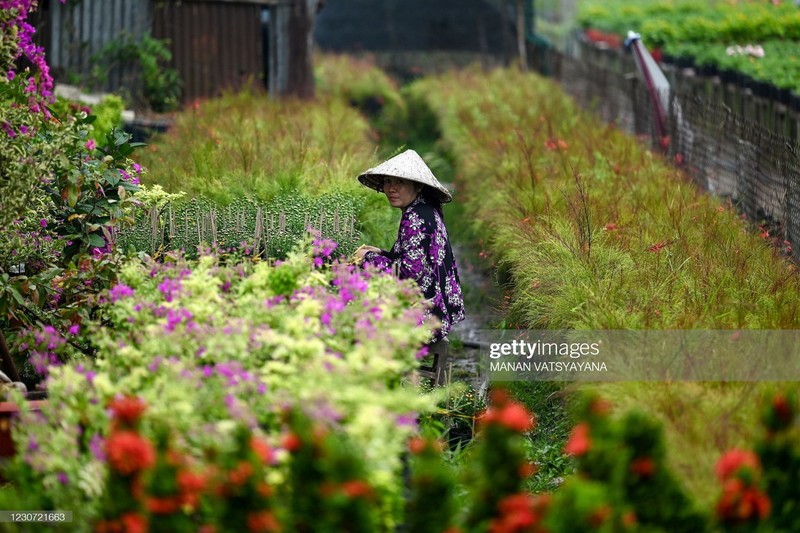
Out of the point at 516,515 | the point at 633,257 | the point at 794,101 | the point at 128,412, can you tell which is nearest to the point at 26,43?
the point at 128,412

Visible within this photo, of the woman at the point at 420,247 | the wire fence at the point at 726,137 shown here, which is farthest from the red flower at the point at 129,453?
the wire fence at the point at 726,137

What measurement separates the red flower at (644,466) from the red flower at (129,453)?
60.6 inches

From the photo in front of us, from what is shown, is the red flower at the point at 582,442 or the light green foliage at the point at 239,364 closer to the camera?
the red flower at the point at 582,442

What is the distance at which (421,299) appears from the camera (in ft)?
19.0

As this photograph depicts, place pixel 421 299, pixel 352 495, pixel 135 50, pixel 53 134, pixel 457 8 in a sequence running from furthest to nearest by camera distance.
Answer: pixel 457 8
pixel 135 50
pixel 53 134
pixel 421 299
pixel 352 495

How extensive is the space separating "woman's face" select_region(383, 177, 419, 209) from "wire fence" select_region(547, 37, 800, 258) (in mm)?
2995

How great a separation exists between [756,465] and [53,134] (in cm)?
395

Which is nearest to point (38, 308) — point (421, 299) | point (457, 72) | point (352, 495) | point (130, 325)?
point (130, 325)

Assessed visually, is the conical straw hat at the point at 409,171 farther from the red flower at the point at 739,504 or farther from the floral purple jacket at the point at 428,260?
the red flower at the point at 739,504

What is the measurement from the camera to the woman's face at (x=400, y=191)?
281 inches

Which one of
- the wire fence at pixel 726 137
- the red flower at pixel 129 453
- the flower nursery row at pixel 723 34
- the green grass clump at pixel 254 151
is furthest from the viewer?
the flower nursery row at pixel 723 34

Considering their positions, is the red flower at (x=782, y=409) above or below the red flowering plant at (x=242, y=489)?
above

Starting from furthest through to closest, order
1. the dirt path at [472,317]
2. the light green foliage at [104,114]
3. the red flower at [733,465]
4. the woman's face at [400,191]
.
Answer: the light green foliage at [104,114] → the dirt path at [472,317] → the woman's face at [400,191] → the red flower at [733,465]

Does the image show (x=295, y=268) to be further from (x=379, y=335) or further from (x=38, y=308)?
(x=38, y=308)
